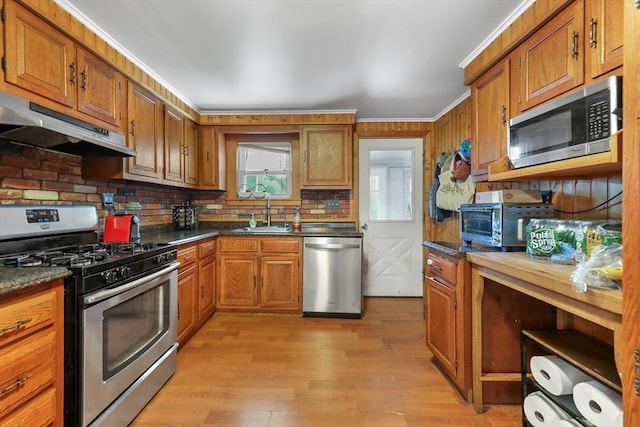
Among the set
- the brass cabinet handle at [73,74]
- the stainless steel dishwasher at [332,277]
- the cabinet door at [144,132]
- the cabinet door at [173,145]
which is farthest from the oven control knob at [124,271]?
the stainless steel dishwasher at [332,277]

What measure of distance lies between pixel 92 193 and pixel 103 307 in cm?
118

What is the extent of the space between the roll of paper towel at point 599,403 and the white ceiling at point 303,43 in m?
1.88

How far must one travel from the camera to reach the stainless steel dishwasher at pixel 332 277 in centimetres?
300

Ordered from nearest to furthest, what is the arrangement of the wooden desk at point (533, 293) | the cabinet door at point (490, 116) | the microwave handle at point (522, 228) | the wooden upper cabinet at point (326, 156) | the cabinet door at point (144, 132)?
the wooden desk at point (533, 293)
the microwave handle at point (522, 228)
the cabinet door at point (490, 116)
the cabinet door at point (144, 132)
the wooden upper cabinet at point (326, 156)

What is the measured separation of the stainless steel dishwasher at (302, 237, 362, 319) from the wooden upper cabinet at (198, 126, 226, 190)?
1336 mm

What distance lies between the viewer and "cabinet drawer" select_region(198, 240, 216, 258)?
2688 mm

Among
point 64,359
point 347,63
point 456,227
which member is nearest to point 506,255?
point 456,227

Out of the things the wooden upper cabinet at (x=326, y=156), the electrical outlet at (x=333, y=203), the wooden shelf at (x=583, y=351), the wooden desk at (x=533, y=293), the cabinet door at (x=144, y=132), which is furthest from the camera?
the electrical outlet at (x=333, y=203)

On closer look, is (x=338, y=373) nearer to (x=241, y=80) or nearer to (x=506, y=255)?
(x=506, y=255)

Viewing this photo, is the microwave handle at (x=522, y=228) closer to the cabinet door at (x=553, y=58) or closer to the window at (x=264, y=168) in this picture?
the cabinet door at (x=553, y=58)

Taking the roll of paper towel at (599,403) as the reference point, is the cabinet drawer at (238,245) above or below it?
above

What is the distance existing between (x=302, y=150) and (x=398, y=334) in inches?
84.4

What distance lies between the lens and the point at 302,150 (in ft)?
11.0

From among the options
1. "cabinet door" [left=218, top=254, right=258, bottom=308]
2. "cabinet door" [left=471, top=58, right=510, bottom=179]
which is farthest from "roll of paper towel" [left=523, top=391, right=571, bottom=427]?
"cabinet door" [left=218, top=254, right=258, bottom=308]
